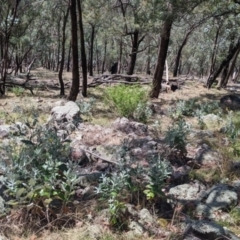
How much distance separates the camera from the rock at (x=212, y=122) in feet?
22.6

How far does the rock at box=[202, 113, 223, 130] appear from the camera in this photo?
6891 millimetres

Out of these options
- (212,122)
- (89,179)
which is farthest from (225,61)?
(89,179)

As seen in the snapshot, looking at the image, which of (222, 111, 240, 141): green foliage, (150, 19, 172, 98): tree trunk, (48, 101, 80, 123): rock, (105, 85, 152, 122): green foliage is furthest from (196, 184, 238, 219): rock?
(150, 19, 172, 98): tree trunk

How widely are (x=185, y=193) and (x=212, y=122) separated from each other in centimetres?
364

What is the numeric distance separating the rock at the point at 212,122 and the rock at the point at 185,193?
10.1 feet

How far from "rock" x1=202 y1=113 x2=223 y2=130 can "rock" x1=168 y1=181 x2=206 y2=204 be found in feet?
10.1

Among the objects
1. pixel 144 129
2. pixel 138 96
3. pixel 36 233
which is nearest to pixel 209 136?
pixel 144 129

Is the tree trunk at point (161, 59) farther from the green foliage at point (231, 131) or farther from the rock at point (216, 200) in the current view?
the rock at point (216, 200)

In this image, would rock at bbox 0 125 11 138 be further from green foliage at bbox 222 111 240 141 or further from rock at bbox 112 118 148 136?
green foliage at bbox 222 111 240 141

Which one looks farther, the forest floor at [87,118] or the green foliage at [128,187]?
the green foliage at [128,187]

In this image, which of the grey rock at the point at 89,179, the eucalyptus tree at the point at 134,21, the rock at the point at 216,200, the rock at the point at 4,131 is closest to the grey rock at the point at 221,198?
the rock at the point at 216,200

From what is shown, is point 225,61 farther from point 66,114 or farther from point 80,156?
point 80,156

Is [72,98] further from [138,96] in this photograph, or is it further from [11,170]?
[11,170]

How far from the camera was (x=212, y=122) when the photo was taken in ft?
23.3
